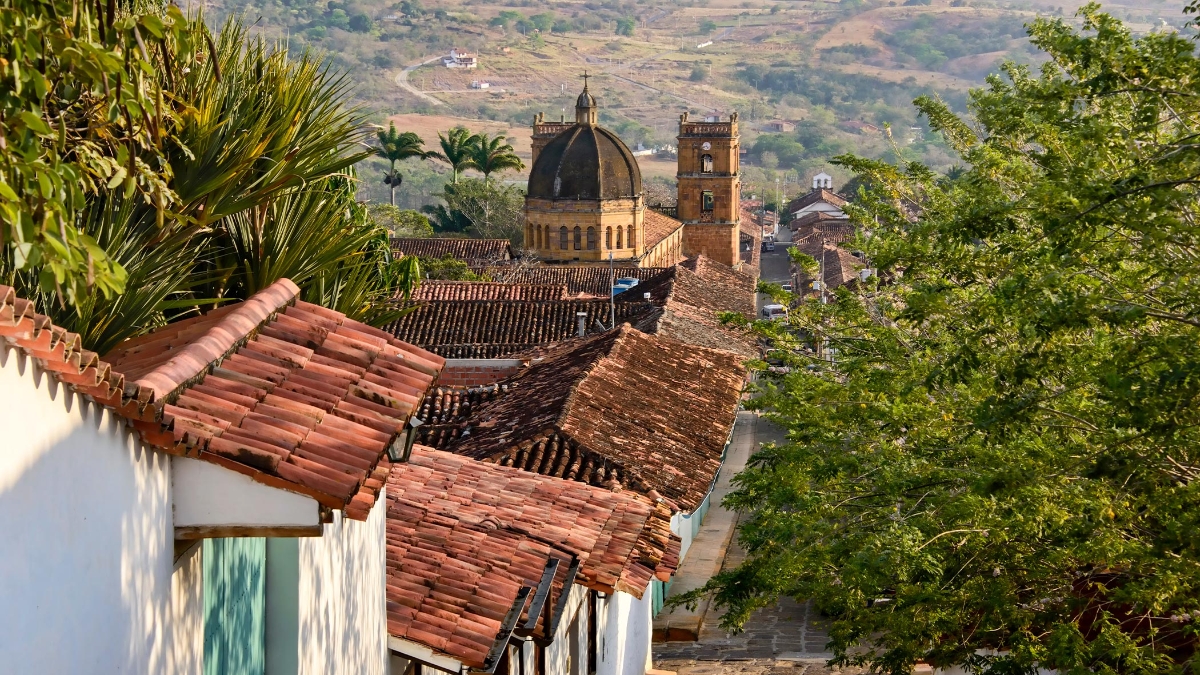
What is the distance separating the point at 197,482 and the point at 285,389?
0.79 m

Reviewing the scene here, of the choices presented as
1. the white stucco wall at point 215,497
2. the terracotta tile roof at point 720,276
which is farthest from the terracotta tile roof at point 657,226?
the white stucco wall at point 215,497

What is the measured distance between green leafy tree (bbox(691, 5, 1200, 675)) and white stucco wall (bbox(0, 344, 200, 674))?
397cm

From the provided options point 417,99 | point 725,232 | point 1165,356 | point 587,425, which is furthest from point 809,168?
point 1165,356

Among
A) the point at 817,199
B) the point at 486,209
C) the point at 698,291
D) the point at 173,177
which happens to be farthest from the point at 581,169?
the point at 173,177

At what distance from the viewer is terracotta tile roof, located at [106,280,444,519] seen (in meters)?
4.11

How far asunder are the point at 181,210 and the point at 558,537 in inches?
195

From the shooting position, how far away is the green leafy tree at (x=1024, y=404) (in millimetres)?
6809

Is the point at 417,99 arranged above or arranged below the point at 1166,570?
below

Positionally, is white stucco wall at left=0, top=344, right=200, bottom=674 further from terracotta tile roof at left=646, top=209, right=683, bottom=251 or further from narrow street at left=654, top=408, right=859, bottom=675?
terracotta tile roof at left=646, top=209, right=683, bottom=251

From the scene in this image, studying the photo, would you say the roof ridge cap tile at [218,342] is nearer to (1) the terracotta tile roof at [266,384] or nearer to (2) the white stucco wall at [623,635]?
(1) the terracotta tile roof at [266,384]

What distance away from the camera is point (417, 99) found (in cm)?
18138

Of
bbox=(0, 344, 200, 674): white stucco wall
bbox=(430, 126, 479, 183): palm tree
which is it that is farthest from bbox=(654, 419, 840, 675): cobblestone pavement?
bbox=(430, 126, 479, 183): palm tree

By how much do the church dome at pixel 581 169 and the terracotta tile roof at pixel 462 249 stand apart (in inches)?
369

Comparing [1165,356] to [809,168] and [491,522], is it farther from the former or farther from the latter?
[809,168]
